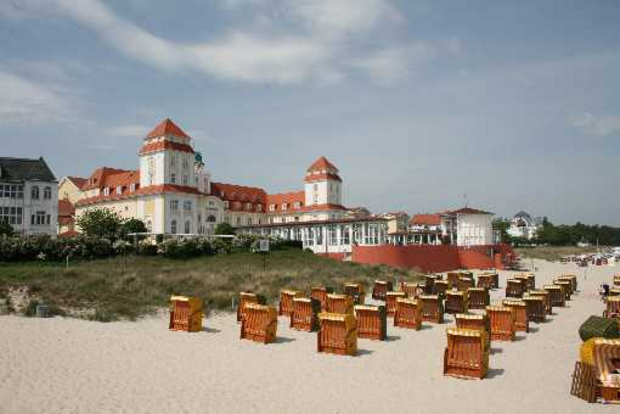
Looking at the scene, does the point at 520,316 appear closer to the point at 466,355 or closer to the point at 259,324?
the point at 466,355

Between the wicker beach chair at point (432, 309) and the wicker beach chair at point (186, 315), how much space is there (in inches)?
280

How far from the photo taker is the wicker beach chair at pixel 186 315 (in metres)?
14.9

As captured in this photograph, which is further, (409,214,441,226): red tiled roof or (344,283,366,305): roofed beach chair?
(409,214,441,226): red tiled roof

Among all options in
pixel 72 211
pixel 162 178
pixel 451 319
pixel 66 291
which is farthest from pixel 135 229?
pixel 451 319

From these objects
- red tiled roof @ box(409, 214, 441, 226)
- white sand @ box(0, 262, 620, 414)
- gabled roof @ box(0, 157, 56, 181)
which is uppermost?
gabled roof @ box(0, 157, 56, 181)

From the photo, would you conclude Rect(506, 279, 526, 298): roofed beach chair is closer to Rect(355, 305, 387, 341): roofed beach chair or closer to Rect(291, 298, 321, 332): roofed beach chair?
Rect(355, 305, 387, 341): roofed beach chair

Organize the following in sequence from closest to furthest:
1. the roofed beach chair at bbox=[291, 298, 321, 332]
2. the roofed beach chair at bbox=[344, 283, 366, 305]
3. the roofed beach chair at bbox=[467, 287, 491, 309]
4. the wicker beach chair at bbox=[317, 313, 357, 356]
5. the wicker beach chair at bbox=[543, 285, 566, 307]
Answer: the wicker beach chair at bbox=[317, 313, 357, 356], the roofed beach chair at bbox=[291, 298, 321, 332], the roofed beach chair at bbox=[344, 283, 366, 305], the roofed beach chair at bbox=[467, 287, 491, 309], the wicker beach chair at bbox=[543, 285, 566, 307]

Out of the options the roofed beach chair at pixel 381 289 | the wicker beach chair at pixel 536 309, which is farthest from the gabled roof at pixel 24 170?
the wicker beach chair at pixel 536 309

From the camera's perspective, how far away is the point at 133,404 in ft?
26.6

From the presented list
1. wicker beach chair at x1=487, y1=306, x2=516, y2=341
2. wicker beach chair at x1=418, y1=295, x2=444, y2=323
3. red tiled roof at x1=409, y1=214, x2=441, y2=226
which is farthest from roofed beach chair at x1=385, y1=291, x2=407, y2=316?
red tiled roof at x1=409, y1=214, x2=441, y2=226

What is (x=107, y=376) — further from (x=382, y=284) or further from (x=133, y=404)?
(x=382, y=284)

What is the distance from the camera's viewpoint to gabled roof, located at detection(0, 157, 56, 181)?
54.8 metres

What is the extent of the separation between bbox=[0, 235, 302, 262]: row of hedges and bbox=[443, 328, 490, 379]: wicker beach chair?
92.3 feet

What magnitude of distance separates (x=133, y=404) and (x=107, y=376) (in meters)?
1.88
